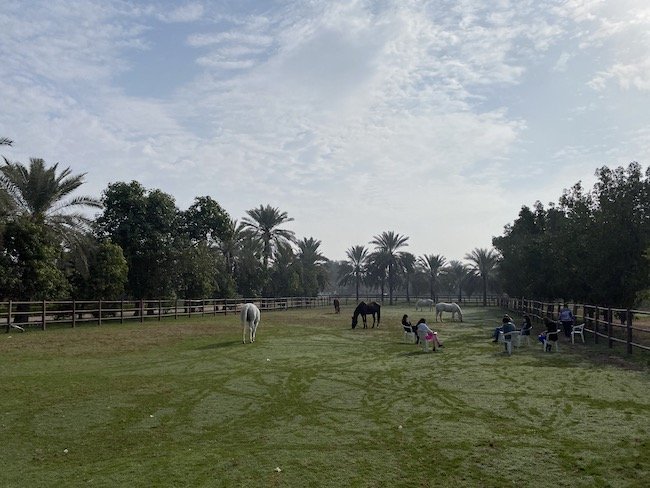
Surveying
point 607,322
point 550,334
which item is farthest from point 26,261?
point 607,322

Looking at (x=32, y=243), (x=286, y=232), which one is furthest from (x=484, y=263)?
(x=32, y=243)

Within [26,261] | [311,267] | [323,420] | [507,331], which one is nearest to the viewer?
[323,420]

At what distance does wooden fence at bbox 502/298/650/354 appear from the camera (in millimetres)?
13734

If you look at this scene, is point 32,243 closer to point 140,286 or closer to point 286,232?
point 140,286

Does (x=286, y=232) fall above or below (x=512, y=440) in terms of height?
above

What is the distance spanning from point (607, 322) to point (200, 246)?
81.9 ft

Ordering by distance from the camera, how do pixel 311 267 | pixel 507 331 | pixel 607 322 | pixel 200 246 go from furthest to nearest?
1. pixel 311 267
2. pixel 200 246
3. pixel 607 322
4. pixel 507 331

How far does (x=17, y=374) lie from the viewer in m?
10.3

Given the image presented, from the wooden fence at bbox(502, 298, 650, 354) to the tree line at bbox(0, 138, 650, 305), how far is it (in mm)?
1159

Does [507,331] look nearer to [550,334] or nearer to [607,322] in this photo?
[550,334]

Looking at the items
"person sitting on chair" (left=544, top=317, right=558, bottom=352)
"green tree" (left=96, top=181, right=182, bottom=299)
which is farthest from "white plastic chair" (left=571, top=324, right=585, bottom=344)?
"green tree" (left=96, top=181, right=182, bottom=299)

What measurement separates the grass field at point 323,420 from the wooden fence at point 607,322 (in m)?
1.02

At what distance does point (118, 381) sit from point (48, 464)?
14.9 ft

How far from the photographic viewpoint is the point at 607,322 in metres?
15.0
